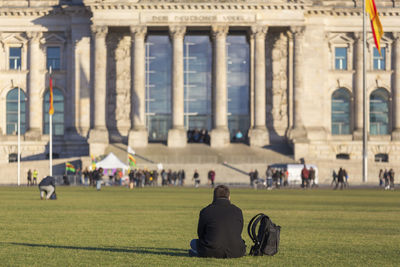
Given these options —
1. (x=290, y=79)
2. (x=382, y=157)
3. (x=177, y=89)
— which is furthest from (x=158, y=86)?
(x=382, y=157)

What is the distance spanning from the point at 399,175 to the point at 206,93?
28.8 metres

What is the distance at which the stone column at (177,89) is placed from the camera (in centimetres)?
10006

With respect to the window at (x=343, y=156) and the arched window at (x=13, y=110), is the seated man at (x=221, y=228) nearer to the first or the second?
the window at (x=343, y=156)

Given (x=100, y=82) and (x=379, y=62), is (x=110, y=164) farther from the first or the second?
(x=379, y=62)

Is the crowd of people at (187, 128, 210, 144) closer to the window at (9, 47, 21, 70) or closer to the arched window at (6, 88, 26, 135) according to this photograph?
the arched window at (6, 88, 26, 135)

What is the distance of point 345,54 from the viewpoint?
109 m

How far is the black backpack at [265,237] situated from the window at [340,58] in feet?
298

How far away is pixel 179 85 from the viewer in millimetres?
100938

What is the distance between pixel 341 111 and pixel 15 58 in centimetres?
3969

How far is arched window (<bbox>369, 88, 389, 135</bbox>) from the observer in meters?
110

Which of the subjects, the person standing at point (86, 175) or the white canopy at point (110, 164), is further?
the person standing at point (86, 175)

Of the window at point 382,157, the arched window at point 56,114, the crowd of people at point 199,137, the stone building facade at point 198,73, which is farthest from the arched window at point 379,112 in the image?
the arched window at point 56,114

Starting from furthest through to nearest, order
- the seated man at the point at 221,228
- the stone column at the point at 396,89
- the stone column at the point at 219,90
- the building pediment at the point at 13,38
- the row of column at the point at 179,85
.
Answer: the stone column at the point at 396,89 < the building pediment at the point at 13,38 < the row of column at the point at 179,85 < the stone column at the point at 219,90 < the seated man at the point at 221,228

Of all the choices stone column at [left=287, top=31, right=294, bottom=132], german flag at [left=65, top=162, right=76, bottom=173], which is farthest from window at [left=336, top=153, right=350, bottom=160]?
german flag at [left=65, top=162, right=76, bottom=173]
